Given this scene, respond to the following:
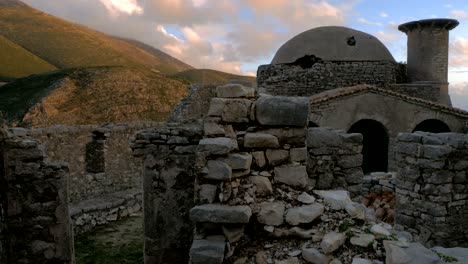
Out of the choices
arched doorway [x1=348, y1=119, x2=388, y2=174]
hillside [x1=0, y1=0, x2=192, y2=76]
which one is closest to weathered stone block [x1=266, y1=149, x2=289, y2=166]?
arched doorway [x1=348, y1=119, x2=388, y2=174]

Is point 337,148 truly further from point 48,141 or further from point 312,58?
point 312,58

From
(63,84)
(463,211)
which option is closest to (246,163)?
(463,211)

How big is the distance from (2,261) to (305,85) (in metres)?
16.2

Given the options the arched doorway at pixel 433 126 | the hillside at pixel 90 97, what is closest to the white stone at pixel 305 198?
the arched doorway at pixel 433 126

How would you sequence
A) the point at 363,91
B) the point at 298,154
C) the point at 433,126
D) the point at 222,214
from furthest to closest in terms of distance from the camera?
the point at 433,126
the point at 363,91
the point at 298,154
the point at 222,214

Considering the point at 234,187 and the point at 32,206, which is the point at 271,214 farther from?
the point at 32,206

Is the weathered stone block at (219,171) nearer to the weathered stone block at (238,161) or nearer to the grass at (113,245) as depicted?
the weathered stone block at (238,161)

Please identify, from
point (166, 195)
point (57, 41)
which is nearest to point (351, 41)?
point (166, 195)

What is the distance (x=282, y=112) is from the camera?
3635 mm

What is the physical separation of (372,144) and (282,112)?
52.8 feet

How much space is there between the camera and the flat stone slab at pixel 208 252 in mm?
2951

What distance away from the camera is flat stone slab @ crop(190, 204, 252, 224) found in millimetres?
3082

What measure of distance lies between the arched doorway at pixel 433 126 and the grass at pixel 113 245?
1350 centimetres

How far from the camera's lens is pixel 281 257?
3.01m
